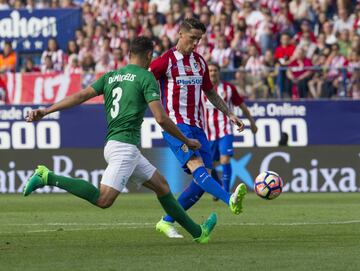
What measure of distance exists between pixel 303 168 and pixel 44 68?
7809 millimetres

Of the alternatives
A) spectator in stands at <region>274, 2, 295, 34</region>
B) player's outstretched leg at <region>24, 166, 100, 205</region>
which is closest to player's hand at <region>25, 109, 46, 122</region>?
player's outstretched leg at <region>24, 166, 100, 205</region>

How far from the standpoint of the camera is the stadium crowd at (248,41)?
23.9 metres

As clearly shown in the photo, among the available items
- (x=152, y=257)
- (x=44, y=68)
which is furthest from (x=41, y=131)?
(x=152, y=257)

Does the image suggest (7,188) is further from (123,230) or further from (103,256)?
(103,256)

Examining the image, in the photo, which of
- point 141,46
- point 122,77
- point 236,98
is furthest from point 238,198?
point 236,98

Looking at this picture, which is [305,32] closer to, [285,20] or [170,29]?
[285,20]

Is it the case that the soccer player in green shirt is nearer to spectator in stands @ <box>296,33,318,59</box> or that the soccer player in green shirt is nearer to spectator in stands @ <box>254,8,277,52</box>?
spectator in stands @ <box>296,33,318,59</box>

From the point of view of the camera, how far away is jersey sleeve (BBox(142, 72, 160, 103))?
10.8 m

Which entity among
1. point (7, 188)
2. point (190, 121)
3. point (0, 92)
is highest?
point (190, 121)

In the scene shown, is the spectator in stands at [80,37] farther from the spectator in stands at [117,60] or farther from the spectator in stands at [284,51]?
the spectator in stands at [284,51]

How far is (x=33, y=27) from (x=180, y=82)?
1617 centimetres

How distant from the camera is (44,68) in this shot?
88.8 feet

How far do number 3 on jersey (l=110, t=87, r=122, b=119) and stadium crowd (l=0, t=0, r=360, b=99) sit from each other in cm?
1297

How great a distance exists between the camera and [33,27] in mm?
28516
